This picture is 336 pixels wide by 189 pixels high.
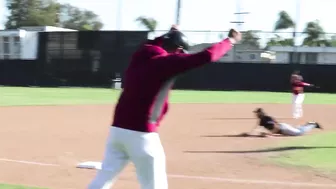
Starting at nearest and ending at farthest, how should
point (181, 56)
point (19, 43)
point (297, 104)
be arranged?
point (181, 56) < point (297, 104) < point (19, 43)

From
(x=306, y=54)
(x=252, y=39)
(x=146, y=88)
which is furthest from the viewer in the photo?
(x=306, y=54)

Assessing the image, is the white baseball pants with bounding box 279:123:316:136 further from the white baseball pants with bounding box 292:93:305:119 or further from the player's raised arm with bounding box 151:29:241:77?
the player's raised arm with bounding box 151:29:241:77

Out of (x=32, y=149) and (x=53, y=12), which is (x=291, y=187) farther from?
(x=53, y=12)

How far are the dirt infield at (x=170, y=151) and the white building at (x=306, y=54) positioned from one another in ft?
79.1

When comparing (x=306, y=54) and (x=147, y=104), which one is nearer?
(x=147, y=104)

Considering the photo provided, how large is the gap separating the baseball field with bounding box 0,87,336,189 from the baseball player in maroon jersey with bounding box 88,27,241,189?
3.37 m

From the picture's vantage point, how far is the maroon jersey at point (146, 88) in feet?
16.9

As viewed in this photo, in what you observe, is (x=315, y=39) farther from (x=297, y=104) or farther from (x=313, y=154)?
(x=313, y=154)

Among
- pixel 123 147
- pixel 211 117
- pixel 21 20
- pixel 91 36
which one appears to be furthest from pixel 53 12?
pixel 123 147

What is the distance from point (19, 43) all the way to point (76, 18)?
5800 cm

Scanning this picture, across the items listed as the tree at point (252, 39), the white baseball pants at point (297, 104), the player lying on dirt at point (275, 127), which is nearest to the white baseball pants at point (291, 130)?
the player lying on dirt at point (275, 127)

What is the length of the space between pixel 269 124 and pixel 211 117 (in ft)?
20.6

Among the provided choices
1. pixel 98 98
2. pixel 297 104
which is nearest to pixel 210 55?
pixel 297 104

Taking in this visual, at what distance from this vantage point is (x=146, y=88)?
5227 millimetres
